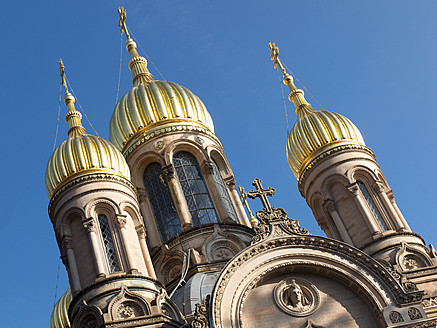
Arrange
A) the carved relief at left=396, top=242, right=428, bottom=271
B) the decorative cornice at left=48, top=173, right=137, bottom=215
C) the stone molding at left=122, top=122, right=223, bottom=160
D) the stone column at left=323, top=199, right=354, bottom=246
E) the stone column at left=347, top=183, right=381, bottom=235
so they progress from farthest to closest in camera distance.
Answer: the stone molding at left=122, top=122, right=223, bottom=160 < the stone column at left=323, top=199, right=354, bottom=246 < the stone column at left=347, top=183, right=381, bottom=235 < the decorative cornice at left=48, top=173, right=137, bottom=215 < the carved relief at left=396, top=242, right=428, bottom=271

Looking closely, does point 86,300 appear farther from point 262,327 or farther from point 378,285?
point 378,285

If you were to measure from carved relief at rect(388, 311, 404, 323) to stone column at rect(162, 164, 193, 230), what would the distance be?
9.05 meters

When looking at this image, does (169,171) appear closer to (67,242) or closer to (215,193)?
(215,193)

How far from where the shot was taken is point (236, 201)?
28.1 metres

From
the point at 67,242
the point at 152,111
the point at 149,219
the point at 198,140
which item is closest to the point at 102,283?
the point at 67,242

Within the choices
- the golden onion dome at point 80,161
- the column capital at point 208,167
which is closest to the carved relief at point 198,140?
the column capital at point 208,167

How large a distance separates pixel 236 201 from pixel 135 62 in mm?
7529

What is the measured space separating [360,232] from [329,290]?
542cm

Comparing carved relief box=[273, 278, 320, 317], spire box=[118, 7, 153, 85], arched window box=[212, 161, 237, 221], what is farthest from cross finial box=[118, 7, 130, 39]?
carved relief box=[273, 278, 320, 317]

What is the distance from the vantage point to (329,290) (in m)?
19.1

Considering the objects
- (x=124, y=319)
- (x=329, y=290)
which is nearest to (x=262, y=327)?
(x=329, y=290)

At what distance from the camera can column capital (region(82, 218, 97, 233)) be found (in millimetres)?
22220

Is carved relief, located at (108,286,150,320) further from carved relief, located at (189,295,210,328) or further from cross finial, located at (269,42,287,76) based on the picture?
cross finial, located at (269,42,287,76)

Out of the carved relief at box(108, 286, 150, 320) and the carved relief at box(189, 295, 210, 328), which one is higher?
the carved relief at box(108, 286, 150, 320)
